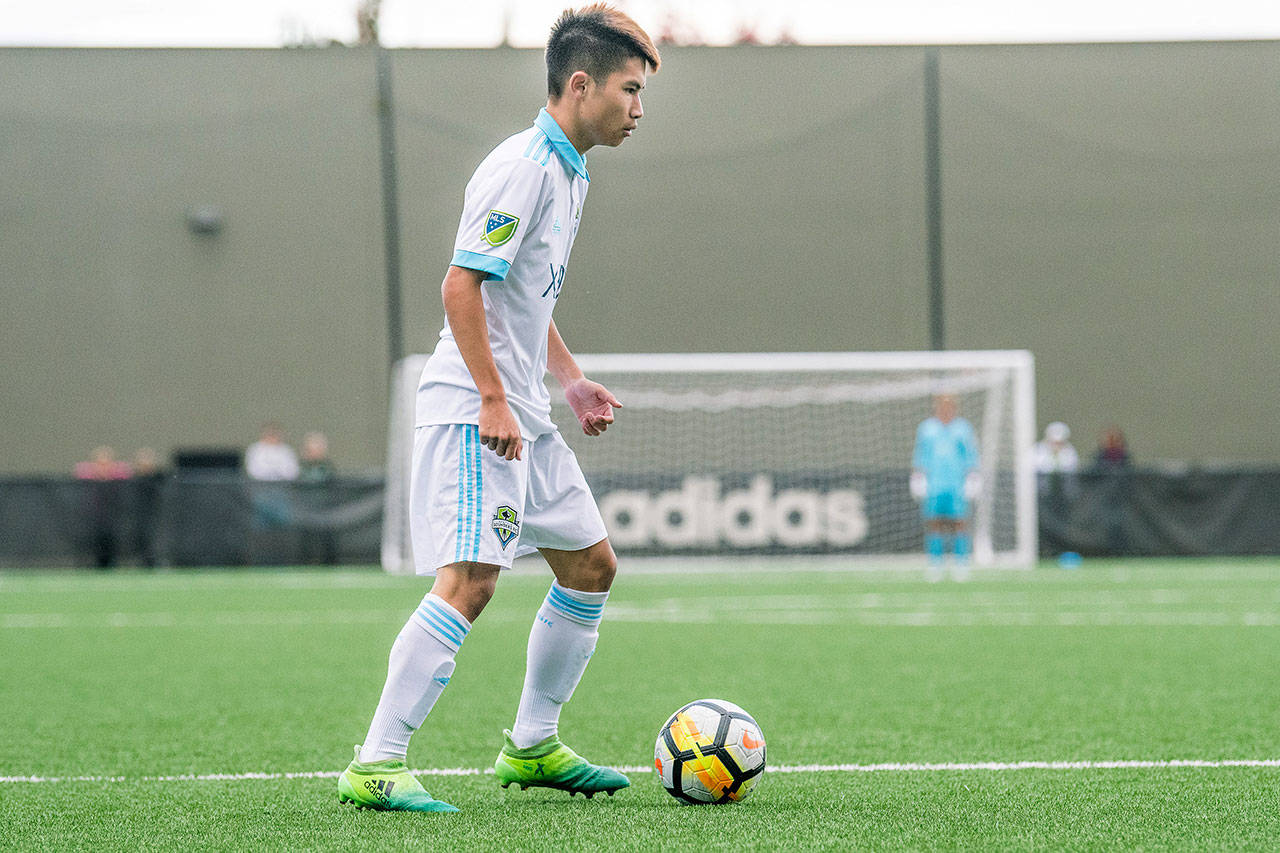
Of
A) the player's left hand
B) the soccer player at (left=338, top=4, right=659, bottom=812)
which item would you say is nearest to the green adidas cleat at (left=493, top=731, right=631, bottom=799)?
the soccer player at (left=338, top=4, right=659, bottom=812)

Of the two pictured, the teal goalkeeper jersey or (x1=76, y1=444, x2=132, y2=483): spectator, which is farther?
(x1=76, y1=444, x2=132, y2=483): spectator

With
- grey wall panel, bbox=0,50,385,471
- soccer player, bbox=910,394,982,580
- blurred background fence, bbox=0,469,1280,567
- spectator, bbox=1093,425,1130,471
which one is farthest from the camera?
grey wall panel, bbox=0,50,385,471

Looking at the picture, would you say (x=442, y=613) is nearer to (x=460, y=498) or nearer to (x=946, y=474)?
(x=460, y=498)

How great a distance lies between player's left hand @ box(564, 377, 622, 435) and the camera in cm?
409

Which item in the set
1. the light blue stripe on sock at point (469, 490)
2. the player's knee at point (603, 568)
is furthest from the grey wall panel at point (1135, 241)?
the light blue stripe on sock at point (469, 490)

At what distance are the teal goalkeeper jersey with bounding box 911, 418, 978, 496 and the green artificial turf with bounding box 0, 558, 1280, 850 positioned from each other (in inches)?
129

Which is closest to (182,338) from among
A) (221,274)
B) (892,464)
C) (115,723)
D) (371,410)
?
(221,274)

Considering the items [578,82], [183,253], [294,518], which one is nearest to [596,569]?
[578,82]

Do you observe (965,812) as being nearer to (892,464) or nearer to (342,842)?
(342,842)

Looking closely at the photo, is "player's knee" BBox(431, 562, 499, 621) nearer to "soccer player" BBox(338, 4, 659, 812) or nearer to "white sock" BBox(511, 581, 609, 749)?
"soccer player" BBox(338, 4, 659, 812)

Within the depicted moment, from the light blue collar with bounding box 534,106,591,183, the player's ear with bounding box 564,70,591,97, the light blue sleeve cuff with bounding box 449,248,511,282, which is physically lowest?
the light blue sleeve cuff with bounding box 449,248,511,282

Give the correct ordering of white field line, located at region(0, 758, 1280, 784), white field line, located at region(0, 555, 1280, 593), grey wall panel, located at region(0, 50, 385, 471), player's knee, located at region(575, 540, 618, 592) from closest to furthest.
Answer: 1. player's knee, located at region(575, 540, 618, 592)
2. white field line, located at region(0, 758, 1280, 784)
3. white field line, located at region(0, 555, 1280, 593)
4. grey wall panel, located at region(0, 50, 385, 471)

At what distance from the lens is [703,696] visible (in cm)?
630

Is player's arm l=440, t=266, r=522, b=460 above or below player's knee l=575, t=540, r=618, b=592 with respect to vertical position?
above
